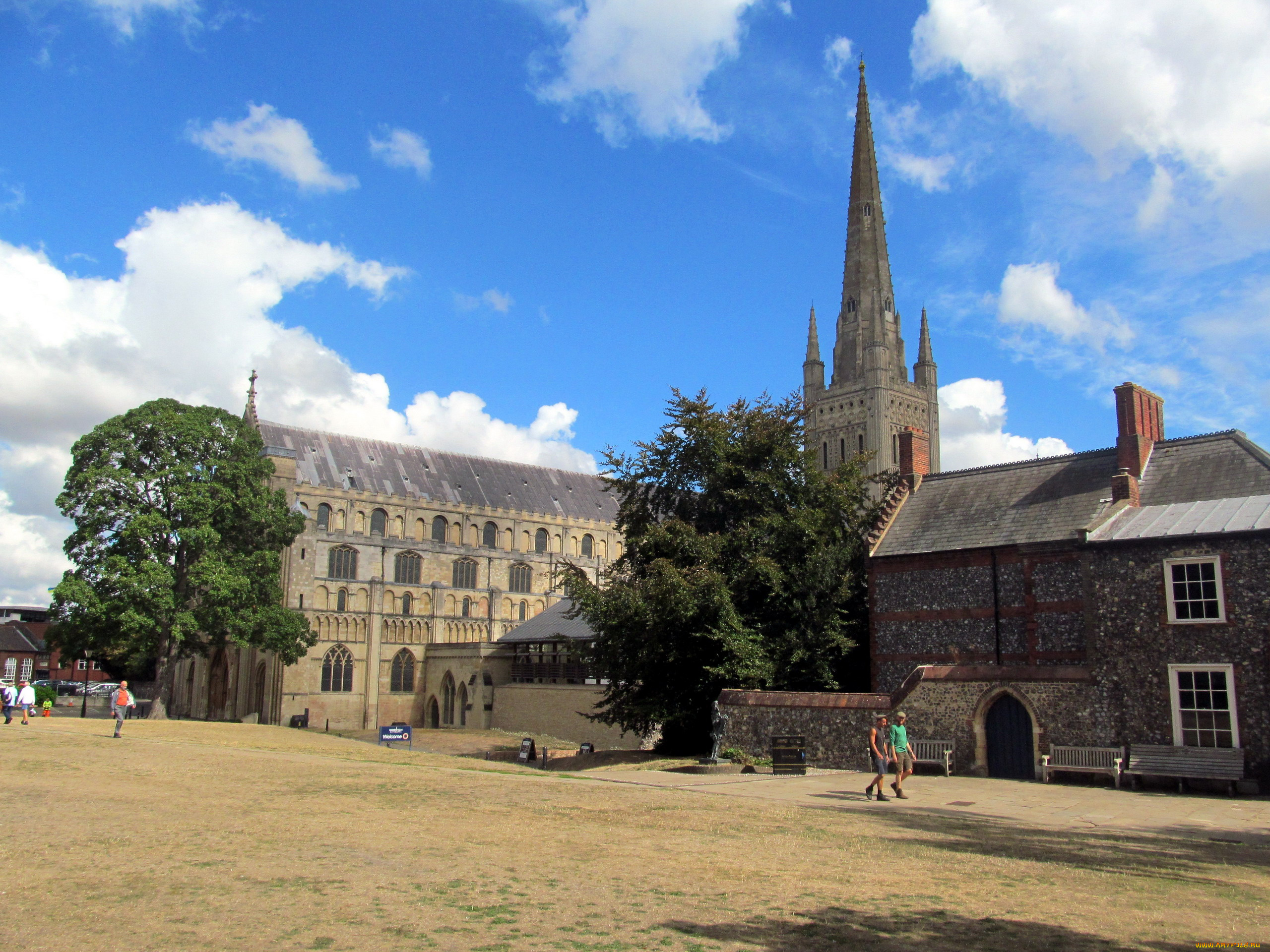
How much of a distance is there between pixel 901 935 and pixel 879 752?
1133 centimetres

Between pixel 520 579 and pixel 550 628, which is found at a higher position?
pixel 520 579

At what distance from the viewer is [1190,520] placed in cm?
2372

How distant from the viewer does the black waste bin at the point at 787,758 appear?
23922 mm

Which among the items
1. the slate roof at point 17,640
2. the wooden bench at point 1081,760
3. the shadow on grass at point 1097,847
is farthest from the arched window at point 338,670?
the shadow on grass at point 1097,847

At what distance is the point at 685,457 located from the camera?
1324 inches

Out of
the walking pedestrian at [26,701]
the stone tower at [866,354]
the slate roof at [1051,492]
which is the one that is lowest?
the walking pedestrian at [26,701]

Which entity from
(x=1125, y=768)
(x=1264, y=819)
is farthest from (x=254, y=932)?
(x=1125, y=768)

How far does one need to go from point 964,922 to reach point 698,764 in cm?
1640

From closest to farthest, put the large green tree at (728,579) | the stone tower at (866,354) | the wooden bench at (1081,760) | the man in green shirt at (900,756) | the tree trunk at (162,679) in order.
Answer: the man in green shirt at (900,756), the wooden bench at (1081,760), the large green tree at (728,579), the tree trunk at (162,679), the stone tower at (866,354)

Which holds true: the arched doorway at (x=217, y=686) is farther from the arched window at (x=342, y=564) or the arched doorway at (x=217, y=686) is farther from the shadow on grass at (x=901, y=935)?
the shadow on grass at (x=901, y=935)

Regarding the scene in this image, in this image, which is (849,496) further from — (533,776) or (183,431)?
(183,431)

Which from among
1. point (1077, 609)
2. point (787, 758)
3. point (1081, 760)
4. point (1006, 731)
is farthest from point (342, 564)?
point (1081, 760)

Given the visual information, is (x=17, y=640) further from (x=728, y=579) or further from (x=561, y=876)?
(x=561, y=876)

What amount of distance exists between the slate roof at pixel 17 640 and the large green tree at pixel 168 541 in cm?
5370
